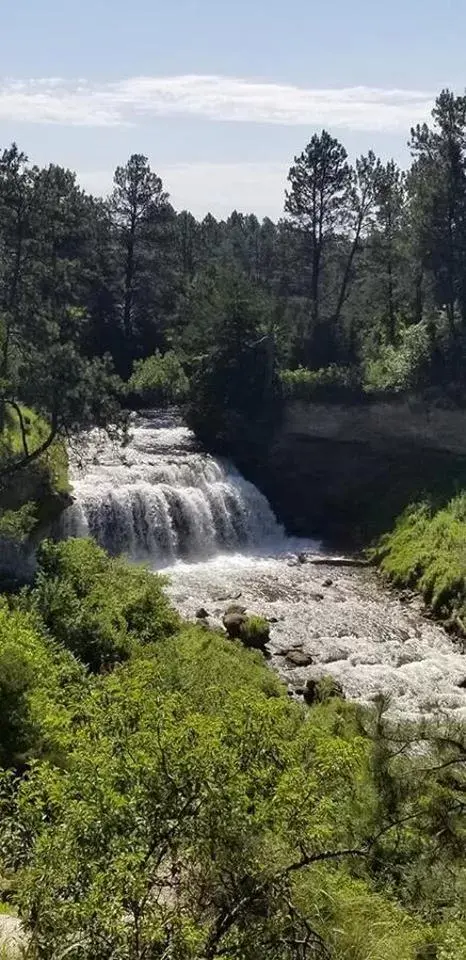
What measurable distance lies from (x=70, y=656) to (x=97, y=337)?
132 ft

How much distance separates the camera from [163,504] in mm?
35781

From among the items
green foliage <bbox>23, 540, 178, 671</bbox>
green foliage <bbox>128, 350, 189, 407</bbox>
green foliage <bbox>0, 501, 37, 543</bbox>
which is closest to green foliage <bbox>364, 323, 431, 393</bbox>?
green foliage <bbox>128, 350, 189, 407</bbox>

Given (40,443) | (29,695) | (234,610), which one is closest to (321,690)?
(234,610)

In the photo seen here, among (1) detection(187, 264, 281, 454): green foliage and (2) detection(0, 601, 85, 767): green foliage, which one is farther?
(1) detection(187, 264, 281, 454): green foliage

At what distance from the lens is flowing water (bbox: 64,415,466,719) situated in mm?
26484

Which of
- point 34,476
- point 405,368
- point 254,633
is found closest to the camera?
point 254,633

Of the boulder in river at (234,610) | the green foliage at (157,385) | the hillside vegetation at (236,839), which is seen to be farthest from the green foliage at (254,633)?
the green foliage at (157,385)

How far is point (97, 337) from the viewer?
5775 cm

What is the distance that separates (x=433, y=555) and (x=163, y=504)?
11.2m

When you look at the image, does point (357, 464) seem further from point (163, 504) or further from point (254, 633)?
point (254, 633)

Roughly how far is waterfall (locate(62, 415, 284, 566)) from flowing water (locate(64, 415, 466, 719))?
5 centimetres

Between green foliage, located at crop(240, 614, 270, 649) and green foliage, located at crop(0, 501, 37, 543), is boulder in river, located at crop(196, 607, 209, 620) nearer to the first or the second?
green foliage, located at crop(240, 614, 270, 649)

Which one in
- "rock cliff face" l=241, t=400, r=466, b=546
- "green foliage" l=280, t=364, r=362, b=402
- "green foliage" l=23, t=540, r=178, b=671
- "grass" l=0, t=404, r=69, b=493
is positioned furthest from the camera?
"green foliage" l=280, t=364, r=362, b=402

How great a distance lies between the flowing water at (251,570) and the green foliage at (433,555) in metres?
0.97
